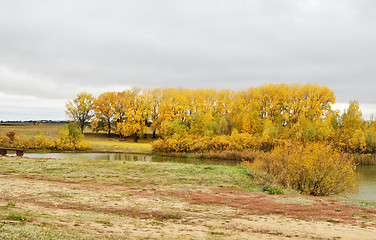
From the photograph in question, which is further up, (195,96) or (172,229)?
(195,96)

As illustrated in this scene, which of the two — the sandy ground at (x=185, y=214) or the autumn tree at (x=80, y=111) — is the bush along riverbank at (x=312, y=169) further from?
the autumn tree at (x=80, y=111)

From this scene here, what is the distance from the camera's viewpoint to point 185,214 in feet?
45.7

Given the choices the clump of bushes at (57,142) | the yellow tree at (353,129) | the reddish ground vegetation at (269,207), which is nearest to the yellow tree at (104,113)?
the clump of bushes at (57,142)

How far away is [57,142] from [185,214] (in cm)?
6043

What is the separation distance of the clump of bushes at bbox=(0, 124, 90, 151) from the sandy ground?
50425 mm

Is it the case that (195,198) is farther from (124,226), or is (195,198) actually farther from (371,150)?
(371,150)

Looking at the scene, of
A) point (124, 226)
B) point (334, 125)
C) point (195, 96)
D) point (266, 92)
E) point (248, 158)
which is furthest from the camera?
point (195, 96)

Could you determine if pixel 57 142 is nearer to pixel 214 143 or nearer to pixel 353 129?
pixel 214 143

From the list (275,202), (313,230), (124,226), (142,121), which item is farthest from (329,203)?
(142,121)

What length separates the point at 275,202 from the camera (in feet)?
59.6

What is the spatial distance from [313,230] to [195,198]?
784 cm

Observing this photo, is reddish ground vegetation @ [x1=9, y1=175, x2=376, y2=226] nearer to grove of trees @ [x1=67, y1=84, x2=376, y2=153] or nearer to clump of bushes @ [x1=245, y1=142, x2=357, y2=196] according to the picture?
clump of bushes @ [x1=245, y1=142, x2=357, y2=196]

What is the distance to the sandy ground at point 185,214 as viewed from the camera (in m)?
10.7

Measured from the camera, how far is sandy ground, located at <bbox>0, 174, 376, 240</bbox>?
10.7 metres
